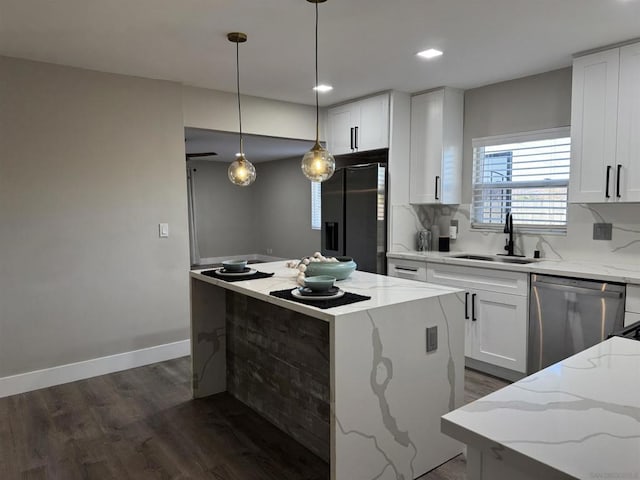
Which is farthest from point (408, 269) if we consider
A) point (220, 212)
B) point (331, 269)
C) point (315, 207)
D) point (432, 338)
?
point (220, 212)

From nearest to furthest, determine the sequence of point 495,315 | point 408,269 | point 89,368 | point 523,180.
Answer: point 495,315 < point 89,368 < point 523,180 < point 408,269

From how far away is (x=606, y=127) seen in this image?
3.14 meters

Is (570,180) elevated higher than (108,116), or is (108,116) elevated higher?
(108,116)

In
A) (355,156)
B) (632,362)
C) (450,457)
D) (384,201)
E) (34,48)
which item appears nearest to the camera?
(632,362)

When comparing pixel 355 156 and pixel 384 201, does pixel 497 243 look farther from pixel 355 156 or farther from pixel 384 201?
pixel 355 156

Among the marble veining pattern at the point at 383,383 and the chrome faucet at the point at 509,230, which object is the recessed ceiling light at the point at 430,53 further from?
the marble veining pattern at the point at 383,383

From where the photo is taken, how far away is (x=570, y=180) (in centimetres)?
336

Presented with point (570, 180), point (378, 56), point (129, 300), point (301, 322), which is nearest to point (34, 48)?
point (129, 300)

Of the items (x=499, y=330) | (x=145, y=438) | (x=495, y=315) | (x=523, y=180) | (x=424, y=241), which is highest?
(x=523, y=180)

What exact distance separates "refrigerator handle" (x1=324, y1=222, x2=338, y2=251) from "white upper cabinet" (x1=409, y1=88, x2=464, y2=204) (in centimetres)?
91

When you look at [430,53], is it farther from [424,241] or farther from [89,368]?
[89,368]

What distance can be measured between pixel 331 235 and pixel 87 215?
7.87 ft

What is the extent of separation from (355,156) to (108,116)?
7.98ft

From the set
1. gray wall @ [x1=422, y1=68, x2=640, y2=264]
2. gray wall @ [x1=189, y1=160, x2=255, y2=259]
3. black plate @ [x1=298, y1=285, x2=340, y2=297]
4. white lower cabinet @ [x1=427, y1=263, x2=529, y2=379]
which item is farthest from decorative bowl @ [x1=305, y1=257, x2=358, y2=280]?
gray wall @ [x1=189, y1=160, x2=255, y2=259]
